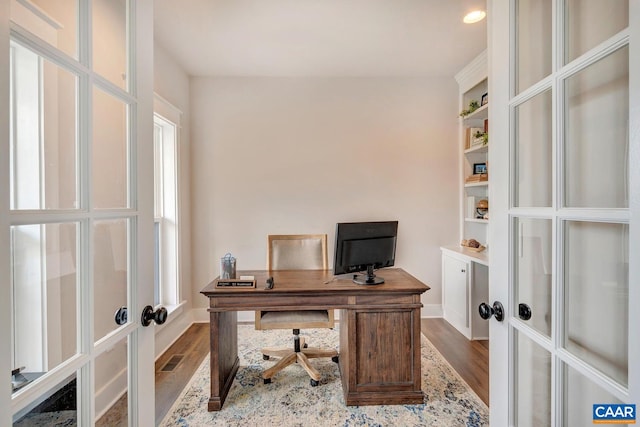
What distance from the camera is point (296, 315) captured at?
2205mm

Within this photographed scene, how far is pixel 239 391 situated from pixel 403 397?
1118mm

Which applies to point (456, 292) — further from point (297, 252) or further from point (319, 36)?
point (319, 36)

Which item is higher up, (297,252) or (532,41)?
(532,41)

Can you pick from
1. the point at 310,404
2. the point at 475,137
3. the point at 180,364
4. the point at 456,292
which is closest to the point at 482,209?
the point at 475,137

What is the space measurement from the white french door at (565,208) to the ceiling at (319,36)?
1.57m

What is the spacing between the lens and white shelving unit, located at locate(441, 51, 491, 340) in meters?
2.86

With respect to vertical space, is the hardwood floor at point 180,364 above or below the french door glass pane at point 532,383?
below

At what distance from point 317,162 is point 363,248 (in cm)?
158

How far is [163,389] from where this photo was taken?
7.03 ft

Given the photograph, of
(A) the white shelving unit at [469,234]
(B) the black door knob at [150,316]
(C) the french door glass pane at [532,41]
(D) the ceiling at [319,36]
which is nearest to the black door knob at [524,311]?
(C) the french door glass pane at [532,41]

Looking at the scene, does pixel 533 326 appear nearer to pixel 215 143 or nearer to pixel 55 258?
pixel 55 258

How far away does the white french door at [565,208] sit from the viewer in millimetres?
609

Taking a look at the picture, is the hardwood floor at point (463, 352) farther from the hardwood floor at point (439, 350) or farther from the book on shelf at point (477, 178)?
the book on shelf at point (477, 178)

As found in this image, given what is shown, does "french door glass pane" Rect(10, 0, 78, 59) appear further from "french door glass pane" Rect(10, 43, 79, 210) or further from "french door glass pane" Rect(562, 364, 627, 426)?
"french door glass pane" Rect(562, 364, 627, 426)
